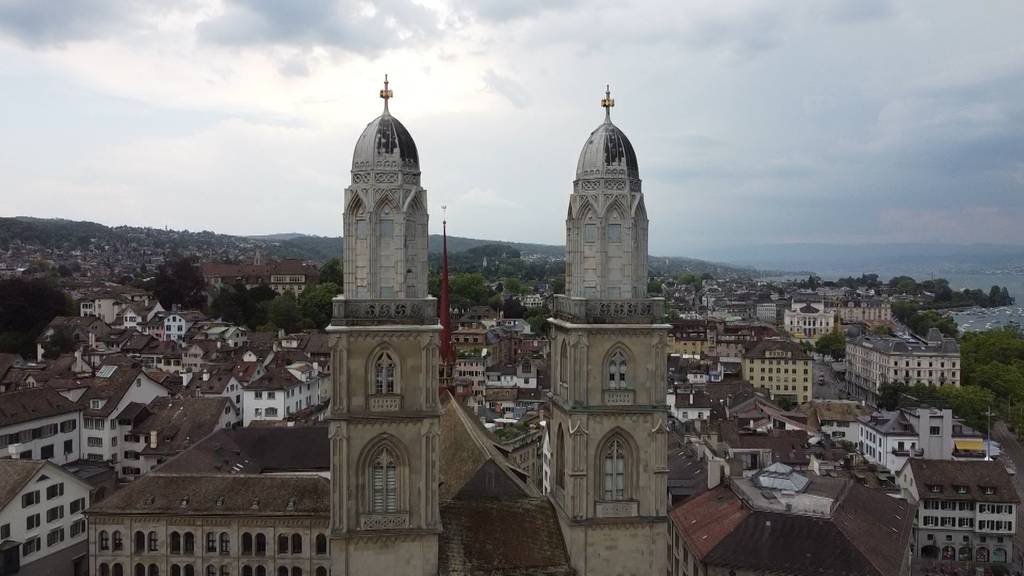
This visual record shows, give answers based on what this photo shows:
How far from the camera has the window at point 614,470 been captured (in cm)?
3225

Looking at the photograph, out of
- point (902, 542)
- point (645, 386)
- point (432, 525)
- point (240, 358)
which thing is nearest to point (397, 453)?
point (432, 525)

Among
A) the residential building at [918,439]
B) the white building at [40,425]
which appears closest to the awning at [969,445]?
the residential building at [918,439]

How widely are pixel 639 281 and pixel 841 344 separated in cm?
17995

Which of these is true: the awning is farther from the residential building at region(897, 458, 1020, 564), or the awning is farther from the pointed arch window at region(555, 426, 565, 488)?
the pointed arch window at region(555, 426, 565, 488)

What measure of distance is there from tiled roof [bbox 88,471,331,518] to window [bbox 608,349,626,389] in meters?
25.2

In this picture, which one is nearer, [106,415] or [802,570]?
[802,570]

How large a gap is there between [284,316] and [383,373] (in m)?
130

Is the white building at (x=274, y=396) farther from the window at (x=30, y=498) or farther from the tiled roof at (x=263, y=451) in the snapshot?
the window at (x=30, y=498)

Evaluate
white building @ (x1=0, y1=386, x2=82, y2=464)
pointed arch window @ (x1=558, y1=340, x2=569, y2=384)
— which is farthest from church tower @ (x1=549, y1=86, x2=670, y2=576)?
white building @ (x1=0, y1=386, x2=82, y2=464)

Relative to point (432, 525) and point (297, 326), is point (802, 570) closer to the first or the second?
point (432, 525)

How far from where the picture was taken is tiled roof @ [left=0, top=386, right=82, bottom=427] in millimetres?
67062

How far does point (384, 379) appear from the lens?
30.3 meters

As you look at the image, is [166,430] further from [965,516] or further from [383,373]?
[965,516]

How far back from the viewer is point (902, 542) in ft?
166
